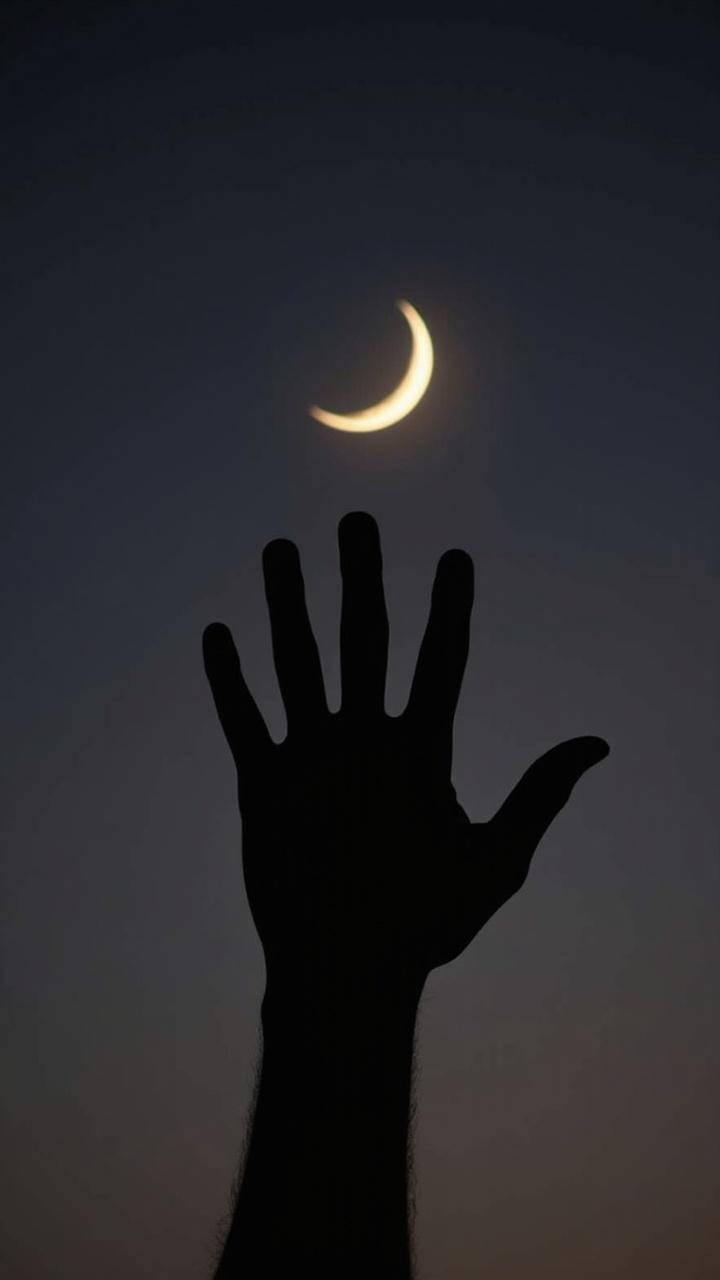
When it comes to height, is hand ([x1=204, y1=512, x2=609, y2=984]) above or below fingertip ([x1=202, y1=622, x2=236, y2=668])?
below

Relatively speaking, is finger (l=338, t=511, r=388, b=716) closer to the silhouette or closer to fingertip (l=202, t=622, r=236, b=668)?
the silhouette

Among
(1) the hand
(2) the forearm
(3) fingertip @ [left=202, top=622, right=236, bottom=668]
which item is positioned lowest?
(2) the forearm

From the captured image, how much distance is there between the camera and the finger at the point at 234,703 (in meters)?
1.93

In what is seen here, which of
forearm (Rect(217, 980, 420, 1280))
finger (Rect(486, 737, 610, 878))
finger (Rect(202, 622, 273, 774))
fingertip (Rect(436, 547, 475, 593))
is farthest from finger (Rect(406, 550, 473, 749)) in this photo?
forearm (Rect(217, 980, 420, 1280))

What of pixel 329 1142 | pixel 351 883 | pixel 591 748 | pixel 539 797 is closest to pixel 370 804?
pixel 351 883

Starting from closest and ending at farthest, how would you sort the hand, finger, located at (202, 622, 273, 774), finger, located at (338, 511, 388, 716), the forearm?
1. the forearm
2. the hand
3. finger, located at (338, 511, 388, 716)
4. finger, located at (202, 622, 273, 774)

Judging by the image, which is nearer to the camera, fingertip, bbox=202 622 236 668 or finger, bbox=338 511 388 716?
finger, bbox=338 511 388 716

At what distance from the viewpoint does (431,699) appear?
1.82m

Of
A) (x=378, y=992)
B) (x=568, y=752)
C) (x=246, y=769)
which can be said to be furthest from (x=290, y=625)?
(x=378, y=992)

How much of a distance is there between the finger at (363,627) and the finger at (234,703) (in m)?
0.23

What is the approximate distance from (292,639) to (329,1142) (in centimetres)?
92

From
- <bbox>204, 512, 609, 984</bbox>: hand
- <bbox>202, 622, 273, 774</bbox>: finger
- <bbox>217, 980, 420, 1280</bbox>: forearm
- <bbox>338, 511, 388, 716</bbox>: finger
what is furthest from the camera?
<bbox>202, 622, 273, 774</bbox>: finger

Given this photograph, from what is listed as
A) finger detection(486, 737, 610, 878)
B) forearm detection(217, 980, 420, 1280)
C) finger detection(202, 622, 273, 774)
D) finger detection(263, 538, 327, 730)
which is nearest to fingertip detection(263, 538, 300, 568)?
finger detection(263, 538, 327, 730)

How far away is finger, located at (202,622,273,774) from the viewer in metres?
1.93
